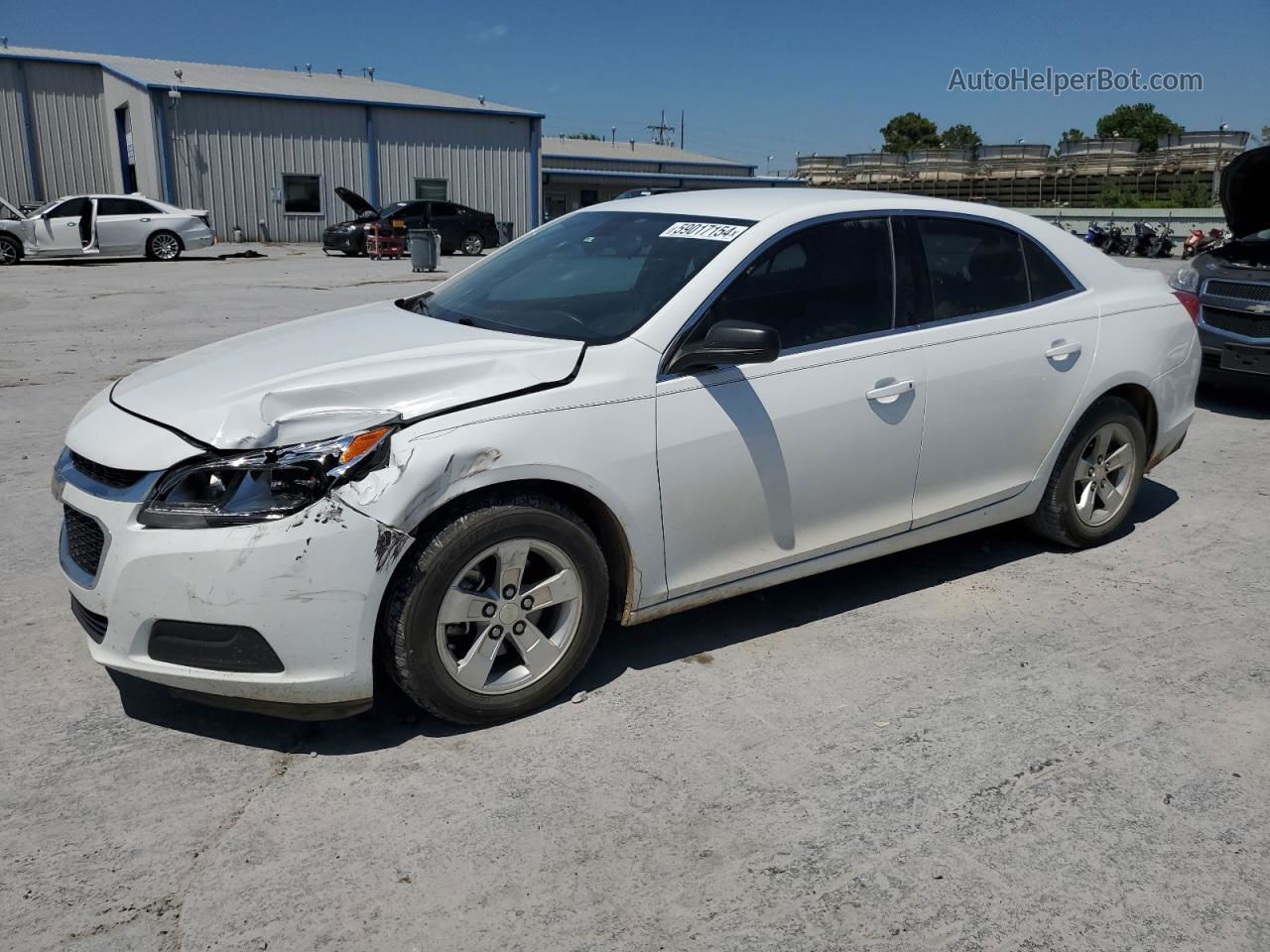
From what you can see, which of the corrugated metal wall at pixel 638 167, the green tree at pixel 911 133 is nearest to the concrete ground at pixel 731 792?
the corrugated metal wall at pixel 638 167

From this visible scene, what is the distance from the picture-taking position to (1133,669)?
3934mm

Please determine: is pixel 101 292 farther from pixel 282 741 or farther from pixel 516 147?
pixel 516 147

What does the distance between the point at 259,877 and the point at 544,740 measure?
97cm

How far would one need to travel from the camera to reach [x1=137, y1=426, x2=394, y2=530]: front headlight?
9.84 ft

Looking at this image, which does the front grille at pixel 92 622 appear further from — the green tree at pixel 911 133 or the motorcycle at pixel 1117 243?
the green tree at pixel 911 133

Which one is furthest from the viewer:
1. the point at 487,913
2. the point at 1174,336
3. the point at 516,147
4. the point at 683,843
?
the point at 516,147

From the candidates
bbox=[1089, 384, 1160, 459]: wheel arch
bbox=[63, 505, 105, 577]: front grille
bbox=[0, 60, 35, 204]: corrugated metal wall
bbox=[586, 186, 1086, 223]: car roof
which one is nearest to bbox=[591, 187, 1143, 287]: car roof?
bbox=[586, 186, 1086, 223]: car roof

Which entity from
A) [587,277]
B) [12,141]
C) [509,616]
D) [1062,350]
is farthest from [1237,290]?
[12,141]

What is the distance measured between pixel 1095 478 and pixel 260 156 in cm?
3074

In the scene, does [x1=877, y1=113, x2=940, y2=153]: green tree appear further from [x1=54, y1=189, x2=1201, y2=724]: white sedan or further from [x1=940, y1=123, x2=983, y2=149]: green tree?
[x1=54, y1=189, x2=1201, y2=724]: white sedan

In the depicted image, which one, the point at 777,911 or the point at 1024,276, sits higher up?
the point at 1024,276

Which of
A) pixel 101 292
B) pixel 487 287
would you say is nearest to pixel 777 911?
pixel 487 287

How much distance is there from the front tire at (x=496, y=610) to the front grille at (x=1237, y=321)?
6834 millimetres

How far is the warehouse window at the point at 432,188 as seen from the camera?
3444 centimetres
